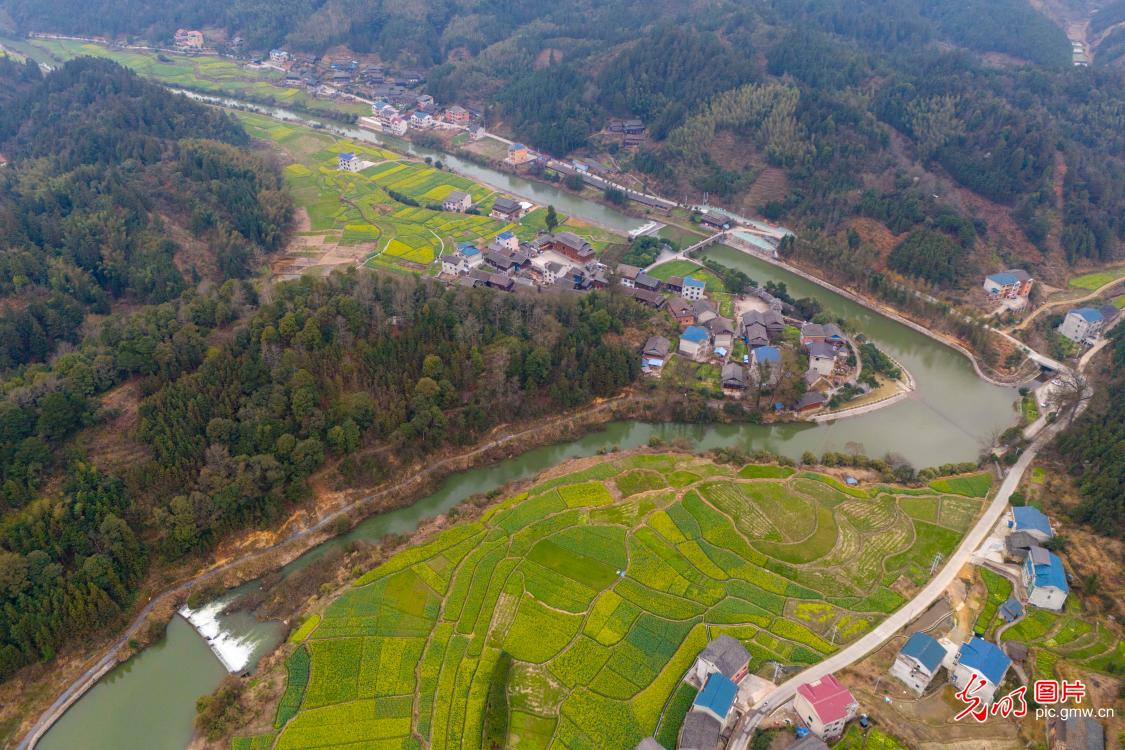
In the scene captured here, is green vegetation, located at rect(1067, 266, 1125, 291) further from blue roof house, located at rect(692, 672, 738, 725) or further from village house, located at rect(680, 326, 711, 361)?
blue roof house, located at rect(692, 672, 738, 725)

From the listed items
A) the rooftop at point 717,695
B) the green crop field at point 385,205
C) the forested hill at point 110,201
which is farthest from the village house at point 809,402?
the forested hill at point 110,201

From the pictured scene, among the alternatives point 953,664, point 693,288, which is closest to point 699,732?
point 953,664

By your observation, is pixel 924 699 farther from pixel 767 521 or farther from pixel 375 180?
pixel 375 180

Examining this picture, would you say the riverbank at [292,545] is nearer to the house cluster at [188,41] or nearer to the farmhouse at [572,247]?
the farmhouse at [572,247]

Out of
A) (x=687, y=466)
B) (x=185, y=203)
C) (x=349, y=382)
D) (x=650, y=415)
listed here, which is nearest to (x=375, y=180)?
(x=185, y=203)

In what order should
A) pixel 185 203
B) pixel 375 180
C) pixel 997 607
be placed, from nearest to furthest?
pixel 997 607 → pixel 185 203 → pixel 375 180
